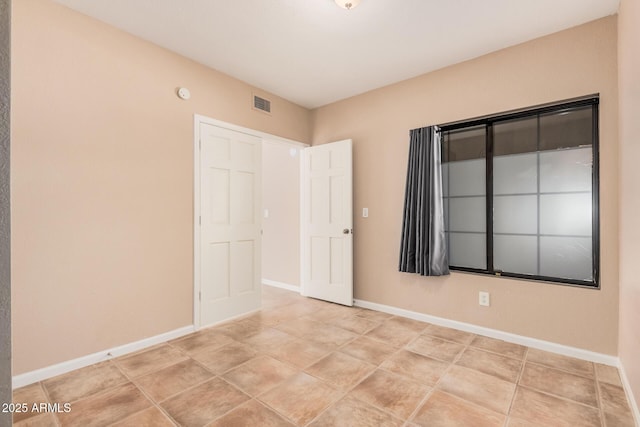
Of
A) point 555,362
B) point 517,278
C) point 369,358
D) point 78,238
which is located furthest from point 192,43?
point 555,362

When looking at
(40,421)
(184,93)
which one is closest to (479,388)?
(40,421)

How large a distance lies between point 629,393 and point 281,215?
13.4ft

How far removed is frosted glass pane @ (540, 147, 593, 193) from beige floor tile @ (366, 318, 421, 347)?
1804mm

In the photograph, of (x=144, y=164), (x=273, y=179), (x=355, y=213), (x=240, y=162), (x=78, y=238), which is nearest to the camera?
(x=78, y=238)

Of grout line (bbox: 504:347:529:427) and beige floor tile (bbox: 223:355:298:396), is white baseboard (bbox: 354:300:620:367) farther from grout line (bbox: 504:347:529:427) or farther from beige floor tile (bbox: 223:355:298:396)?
beige floor tile (bbox: 223:355:298:396)

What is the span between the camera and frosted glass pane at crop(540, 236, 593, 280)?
260 cm

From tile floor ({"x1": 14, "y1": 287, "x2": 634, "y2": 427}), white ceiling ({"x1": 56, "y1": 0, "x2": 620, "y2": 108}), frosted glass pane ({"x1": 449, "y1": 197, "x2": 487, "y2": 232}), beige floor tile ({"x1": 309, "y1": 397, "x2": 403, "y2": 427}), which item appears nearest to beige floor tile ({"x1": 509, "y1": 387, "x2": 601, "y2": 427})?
tile floor ({"x1": 14, "y1": 287, "x2": 634, "y2": 427})

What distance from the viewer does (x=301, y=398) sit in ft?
6.46

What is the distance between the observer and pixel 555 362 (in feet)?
7.97

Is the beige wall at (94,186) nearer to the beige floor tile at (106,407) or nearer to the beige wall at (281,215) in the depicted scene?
the beige floor tile at (106,407)

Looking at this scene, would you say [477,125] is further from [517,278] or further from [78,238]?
[78,238]

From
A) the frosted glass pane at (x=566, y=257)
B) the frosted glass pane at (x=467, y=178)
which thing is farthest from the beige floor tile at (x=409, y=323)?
the frosted glass pane at (x=467, y=178)

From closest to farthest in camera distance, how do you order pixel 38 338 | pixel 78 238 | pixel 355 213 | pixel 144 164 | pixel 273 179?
pixel 38 338 < pixel 78 238 < pixel 144 164 < pixel 355 213 < pixel 273 179

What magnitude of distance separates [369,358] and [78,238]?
2.47 m
